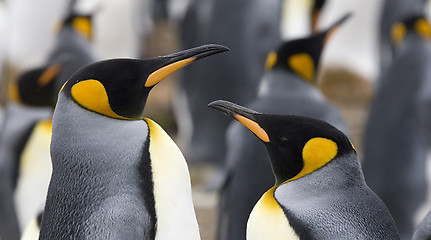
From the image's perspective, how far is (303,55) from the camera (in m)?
3.82

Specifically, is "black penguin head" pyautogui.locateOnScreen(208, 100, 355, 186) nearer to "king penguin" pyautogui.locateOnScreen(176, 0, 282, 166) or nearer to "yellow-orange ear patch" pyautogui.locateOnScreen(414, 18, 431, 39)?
"yellow-orange ear patch" pyautogui.locateOnScreen(414, 18, 431, 39)

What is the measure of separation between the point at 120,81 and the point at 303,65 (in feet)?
5.65

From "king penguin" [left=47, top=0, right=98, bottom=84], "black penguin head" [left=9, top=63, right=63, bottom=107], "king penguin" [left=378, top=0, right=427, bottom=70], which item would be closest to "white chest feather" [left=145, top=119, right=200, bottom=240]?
"black penguin head" [left=9, top=63, right=63, bottom=107]

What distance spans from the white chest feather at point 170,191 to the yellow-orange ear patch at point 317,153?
1.03ft

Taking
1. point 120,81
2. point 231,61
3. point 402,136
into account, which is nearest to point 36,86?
point 402,136

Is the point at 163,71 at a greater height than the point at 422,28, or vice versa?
the point at 163,71

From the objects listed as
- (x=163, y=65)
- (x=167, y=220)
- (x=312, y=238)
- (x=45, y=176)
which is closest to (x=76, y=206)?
(x=167, y=220)

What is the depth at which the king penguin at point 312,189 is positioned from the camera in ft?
6.68

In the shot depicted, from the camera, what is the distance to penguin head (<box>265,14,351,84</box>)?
378 centimetres

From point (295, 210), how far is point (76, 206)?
52 centimetres

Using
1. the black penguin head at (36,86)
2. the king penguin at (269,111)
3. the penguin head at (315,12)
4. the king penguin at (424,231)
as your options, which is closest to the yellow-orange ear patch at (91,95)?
the king penguin at (424,231)

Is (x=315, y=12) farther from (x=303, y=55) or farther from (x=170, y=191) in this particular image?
(x=170, y=191)

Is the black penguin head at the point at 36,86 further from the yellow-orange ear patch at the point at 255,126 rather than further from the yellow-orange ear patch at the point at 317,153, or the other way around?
the yellow-orange ear patch at the point at 317,153

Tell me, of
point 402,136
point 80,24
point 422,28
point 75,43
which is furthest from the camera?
point 80,24
